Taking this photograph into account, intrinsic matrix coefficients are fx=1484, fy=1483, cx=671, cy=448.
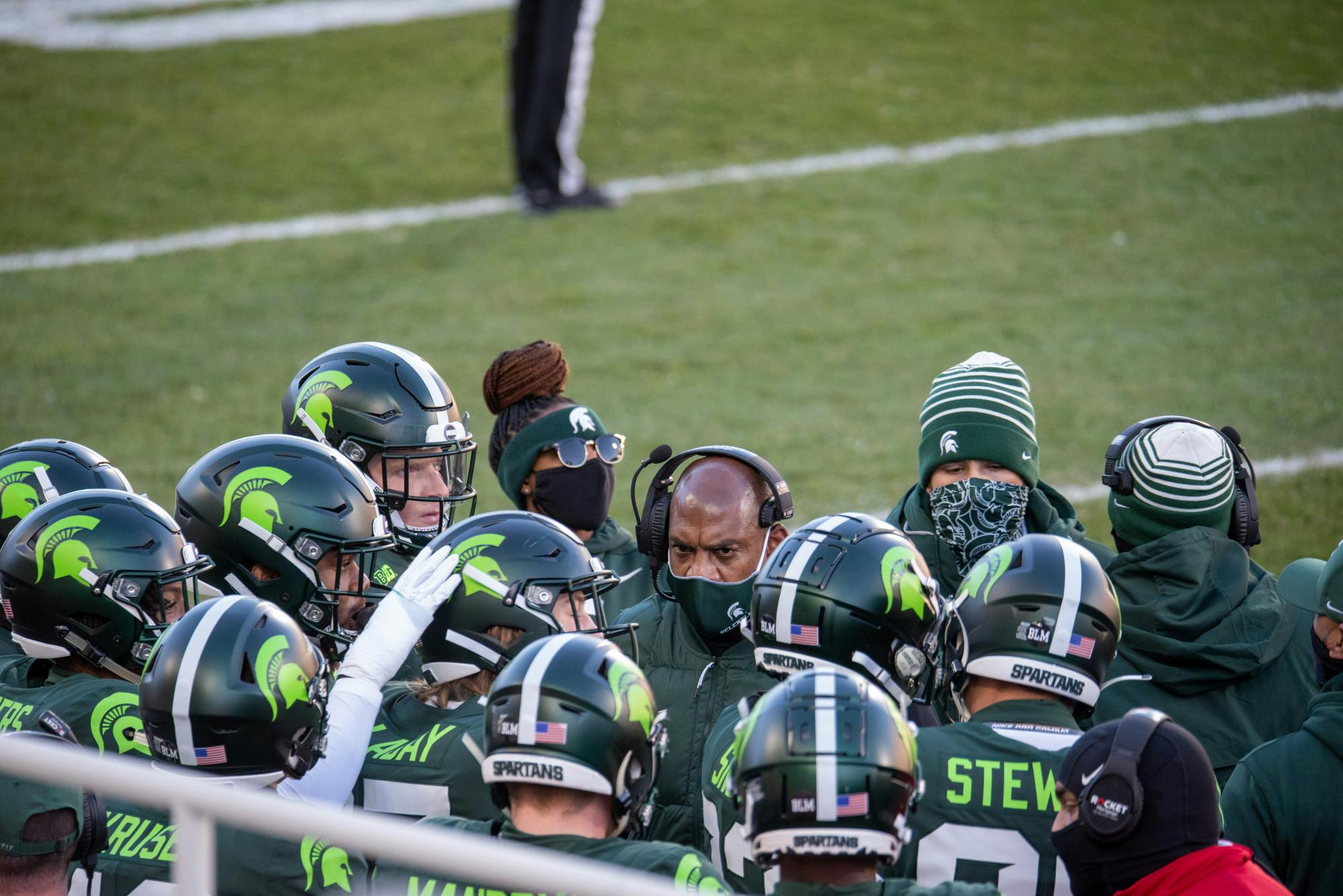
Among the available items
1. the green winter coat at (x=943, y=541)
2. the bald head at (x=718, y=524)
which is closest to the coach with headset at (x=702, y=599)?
the bald head at (x=718, y=524)

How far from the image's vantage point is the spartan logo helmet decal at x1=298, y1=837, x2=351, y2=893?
3.29 meters

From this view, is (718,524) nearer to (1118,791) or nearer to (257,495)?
(257,495)

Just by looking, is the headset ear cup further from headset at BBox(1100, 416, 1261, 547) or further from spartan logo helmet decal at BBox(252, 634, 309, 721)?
headset at BBox(1100, 416, 1261, 547)

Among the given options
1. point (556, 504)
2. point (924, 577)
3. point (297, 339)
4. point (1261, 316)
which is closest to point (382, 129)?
point (297, 339)

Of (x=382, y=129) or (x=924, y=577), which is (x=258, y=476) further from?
(x=382, y=129)

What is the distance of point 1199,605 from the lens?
13.8 ft

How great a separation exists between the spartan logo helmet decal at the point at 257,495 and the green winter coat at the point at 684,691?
1139 millimetres

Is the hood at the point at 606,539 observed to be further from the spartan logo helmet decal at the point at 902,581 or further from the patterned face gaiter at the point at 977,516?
the spartan logo helmet decal at the point at 902,581

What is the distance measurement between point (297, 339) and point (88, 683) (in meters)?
7.67

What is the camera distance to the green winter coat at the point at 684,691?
3.89m

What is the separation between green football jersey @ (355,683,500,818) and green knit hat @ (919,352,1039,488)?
6.22ft

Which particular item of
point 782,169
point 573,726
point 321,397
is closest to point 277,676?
point 573,726

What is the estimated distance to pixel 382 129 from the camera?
49.1ft

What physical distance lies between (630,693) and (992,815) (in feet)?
2.79
